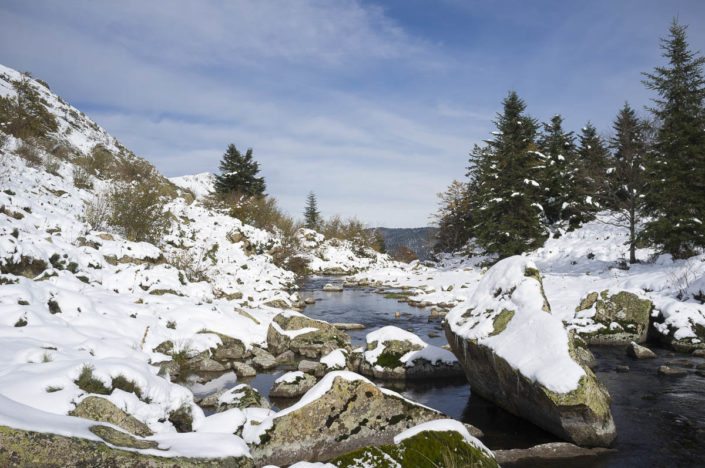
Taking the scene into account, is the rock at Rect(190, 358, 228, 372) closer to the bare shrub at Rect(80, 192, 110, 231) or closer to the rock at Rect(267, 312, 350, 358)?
the rock at Rect(267, 312, 350, 358)

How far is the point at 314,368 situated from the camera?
418 inches

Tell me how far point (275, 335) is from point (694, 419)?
1080 centimetres

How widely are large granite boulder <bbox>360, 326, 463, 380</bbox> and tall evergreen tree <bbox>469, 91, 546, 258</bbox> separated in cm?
1884

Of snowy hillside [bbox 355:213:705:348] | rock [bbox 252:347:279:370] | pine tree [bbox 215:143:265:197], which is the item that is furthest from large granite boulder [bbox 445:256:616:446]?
pine tree [bbox 215:143:265:197]

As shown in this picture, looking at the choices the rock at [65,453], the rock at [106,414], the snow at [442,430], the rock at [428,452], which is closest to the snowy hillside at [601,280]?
the snow at [442,430]

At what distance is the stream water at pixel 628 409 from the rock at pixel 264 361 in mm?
379

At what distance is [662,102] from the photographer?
19719 millimetres

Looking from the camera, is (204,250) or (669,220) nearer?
(669,220)

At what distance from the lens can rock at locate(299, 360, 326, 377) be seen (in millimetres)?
10562

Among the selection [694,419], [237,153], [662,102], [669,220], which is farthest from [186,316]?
[237,153]

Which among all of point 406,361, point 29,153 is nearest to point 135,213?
point 29,153

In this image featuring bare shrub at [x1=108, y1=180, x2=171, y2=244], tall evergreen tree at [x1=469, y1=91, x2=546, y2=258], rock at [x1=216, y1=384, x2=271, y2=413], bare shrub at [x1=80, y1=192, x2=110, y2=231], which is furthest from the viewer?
tall evergreen tree at [x1=469, y1=91, x2=546, y2=258]

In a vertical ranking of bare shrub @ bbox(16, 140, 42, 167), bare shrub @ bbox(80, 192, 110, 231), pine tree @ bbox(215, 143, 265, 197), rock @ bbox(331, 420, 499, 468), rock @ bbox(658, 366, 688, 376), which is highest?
pine tree @ bbox(215, 143, 265, 197)

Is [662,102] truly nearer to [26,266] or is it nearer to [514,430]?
[514,430]
